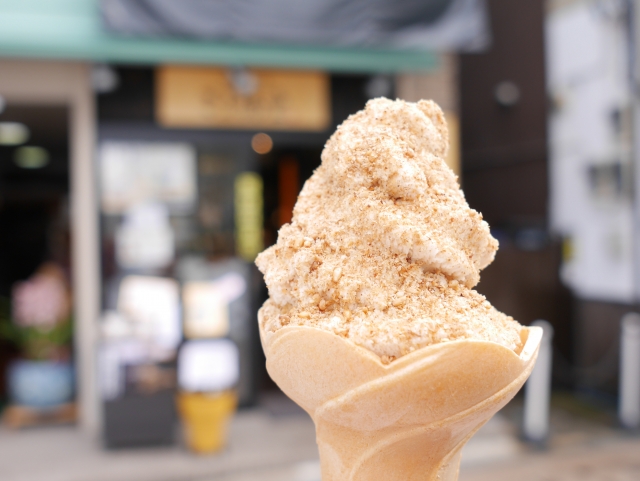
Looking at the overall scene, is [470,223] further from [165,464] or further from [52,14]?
[52,14]

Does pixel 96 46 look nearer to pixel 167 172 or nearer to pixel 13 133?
pixel 167 172

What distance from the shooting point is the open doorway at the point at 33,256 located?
5.68m

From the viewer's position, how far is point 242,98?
5613 millimetres

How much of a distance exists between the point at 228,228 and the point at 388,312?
15.6 ft

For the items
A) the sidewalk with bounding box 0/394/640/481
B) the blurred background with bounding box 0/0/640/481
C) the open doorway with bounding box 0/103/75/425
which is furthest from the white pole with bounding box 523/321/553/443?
the open doorway with bounding box 0/103/75/425

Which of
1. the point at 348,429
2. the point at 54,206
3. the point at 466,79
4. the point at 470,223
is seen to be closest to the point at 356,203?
the point at 470,223

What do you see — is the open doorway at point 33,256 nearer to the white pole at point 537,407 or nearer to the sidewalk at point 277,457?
the sidewalk at point 277,457

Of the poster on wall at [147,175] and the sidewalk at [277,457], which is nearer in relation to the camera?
the sidewalk at [277,457]

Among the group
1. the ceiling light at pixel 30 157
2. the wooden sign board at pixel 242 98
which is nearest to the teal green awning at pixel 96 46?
the wooden sign board at pixel 242 98

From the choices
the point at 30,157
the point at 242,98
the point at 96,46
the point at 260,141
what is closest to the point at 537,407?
the point at 260,141

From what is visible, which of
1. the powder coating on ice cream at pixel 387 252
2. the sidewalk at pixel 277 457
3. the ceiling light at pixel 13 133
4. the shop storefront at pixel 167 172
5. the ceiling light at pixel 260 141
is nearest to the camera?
the powder coating on ice cream at pixel 387 252

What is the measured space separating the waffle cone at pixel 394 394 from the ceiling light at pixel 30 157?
864cm

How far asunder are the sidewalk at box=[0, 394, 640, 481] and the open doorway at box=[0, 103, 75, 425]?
54cm

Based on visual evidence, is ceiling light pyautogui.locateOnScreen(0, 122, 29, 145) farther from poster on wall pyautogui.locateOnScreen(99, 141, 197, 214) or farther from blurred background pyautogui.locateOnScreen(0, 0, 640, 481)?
poster on wall pyautogui.locateOnScreen(99, 141, 197, 214)
